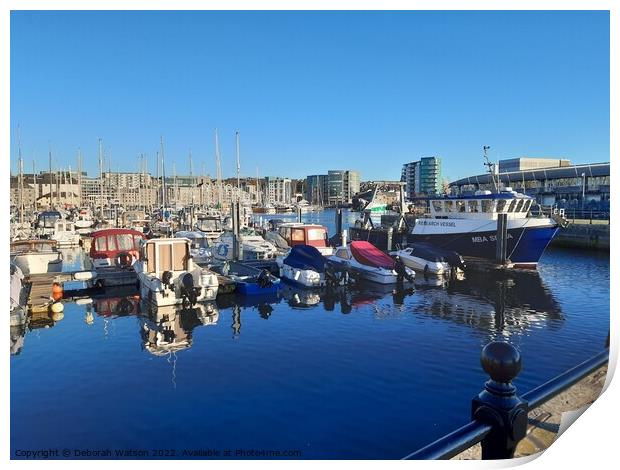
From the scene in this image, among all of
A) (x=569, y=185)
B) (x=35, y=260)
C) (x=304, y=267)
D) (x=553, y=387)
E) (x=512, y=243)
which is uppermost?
(x=569, y=185)

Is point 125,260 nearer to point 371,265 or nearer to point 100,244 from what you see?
point 100,244

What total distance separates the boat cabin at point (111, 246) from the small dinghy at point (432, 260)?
599 inches

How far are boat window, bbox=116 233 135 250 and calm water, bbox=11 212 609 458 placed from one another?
5525 mm

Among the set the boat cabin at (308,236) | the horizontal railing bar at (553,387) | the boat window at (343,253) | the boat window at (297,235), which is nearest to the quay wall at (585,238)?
the boat cabin at (308,236)

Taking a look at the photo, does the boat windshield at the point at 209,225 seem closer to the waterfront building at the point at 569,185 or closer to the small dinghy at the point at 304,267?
the small dinghy at the point at 304,267

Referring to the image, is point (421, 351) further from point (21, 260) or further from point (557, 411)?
point (21, 260)

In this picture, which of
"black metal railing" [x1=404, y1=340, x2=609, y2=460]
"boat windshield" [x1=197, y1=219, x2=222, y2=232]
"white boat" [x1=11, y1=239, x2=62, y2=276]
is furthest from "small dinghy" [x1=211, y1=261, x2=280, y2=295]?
"boat windshield" [x1=197, y1=219, x2=222, y2=232]

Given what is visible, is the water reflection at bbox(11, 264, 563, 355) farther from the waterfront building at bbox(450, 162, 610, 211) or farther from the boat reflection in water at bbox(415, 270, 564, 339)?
the waterfront building at bbox(450, 162, 610, 211)

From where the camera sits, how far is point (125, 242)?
25.9m

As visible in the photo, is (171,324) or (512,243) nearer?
(171,324)

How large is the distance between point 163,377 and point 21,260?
56.3 feet

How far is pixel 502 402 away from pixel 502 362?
0.26m

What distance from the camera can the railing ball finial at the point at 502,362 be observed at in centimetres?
294

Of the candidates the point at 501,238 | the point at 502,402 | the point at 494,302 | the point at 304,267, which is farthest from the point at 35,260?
the point at 502,402
